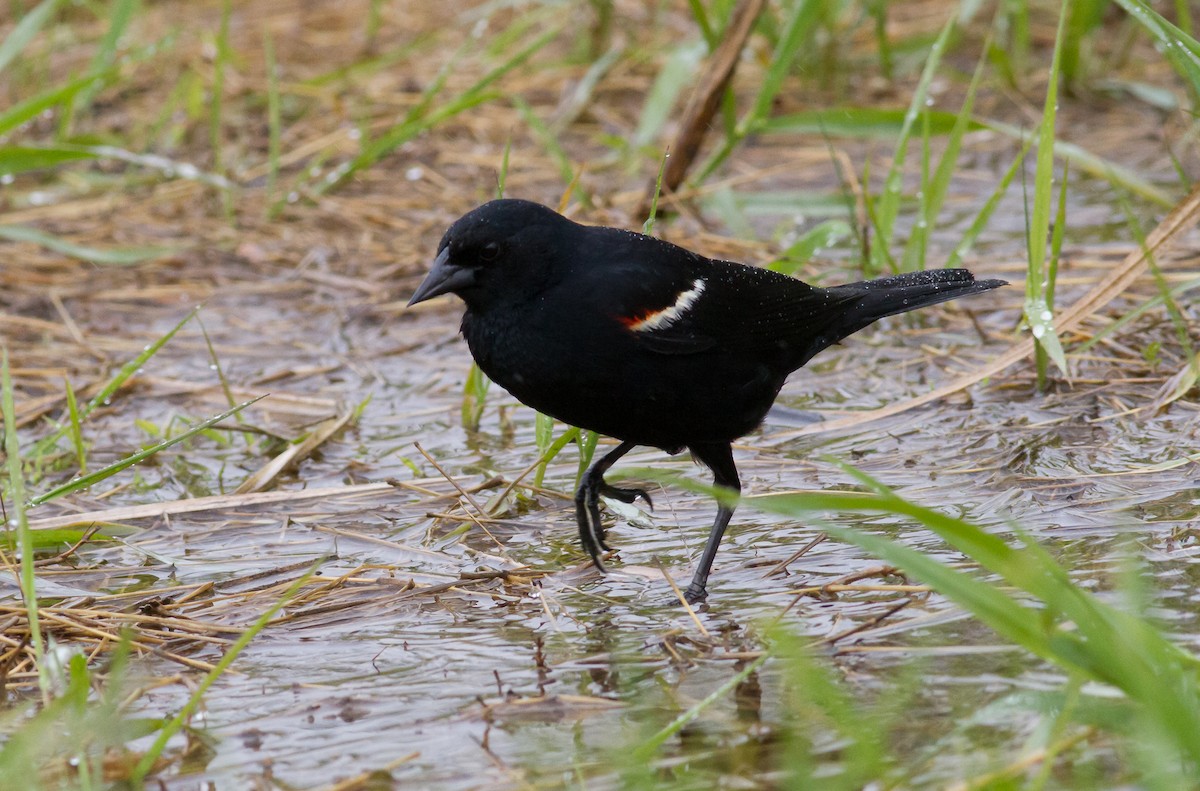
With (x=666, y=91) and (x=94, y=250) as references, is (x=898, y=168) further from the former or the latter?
(x=94, y=250)

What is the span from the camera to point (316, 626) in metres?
3.12

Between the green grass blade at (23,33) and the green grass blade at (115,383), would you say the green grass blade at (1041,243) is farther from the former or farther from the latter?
the green grass blade at (23,33)

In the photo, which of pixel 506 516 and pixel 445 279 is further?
pixel 506 516

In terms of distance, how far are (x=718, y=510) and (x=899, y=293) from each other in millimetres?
927

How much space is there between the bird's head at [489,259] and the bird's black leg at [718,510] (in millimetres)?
654

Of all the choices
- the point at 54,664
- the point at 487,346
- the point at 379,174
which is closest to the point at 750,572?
the point at 487,346

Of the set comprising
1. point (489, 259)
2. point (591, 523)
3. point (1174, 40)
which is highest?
point (1174, 40)

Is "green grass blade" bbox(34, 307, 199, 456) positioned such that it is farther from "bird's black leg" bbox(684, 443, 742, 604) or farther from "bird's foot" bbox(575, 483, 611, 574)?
"bird's black leg" bbox(684, 443, 742, 604)

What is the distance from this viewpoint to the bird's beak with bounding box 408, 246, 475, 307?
3357 millimetres

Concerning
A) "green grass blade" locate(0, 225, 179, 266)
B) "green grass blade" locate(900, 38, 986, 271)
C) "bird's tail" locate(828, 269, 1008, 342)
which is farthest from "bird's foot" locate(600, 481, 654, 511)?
"green grass blade" locate(0, 225, 179, 266)

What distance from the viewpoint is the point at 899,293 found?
4000mm

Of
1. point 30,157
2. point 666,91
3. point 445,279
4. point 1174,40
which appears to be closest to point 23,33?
point 30,157

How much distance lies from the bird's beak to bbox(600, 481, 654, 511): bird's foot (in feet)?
2.09

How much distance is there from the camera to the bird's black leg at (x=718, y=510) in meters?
3.20
